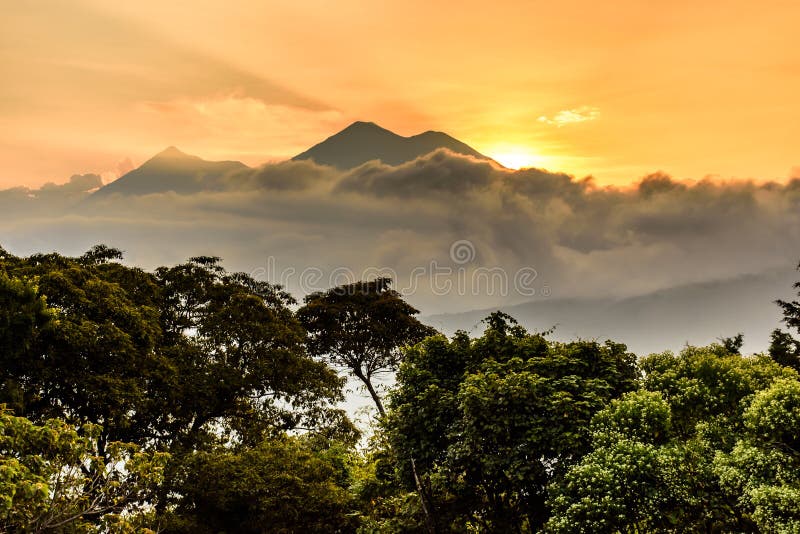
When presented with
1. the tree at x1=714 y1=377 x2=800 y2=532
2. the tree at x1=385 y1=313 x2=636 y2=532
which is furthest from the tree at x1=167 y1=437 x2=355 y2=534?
the tree at x1=714 y1=377 x2=800 y2=532

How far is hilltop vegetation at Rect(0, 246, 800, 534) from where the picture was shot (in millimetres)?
11453

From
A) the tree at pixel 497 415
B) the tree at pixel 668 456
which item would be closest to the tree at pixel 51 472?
the tree at pixel 497 415

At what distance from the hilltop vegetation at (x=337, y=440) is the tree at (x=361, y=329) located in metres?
8.82

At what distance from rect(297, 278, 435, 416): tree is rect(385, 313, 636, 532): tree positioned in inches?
676

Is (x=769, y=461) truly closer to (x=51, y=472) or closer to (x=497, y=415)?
(x=497, y=415)

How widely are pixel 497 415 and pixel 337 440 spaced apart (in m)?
13.8

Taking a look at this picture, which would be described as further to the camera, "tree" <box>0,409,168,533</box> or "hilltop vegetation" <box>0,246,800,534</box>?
"hilltop vegetation" <box>0,246,800,534</box>

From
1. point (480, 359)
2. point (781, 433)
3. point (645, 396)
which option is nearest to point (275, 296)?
point (480, 359)

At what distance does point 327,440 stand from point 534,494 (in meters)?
12.9

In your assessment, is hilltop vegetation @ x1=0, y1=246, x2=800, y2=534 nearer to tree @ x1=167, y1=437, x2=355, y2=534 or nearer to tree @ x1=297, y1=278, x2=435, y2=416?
tree @ x1=167, y1=437, x2=355, y2=534

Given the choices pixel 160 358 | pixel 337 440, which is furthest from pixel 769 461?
pixel 337 440

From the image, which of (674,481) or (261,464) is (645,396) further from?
(261,464)

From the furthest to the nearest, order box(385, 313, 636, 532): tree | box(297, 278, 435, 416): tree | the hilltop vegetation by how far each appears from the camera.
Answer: box(297, 278, 435, 416): tree < box(385, 313, 636, 532): tree < the hilltop vegetation

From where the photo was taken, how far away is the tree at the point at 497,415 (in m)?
12.8
